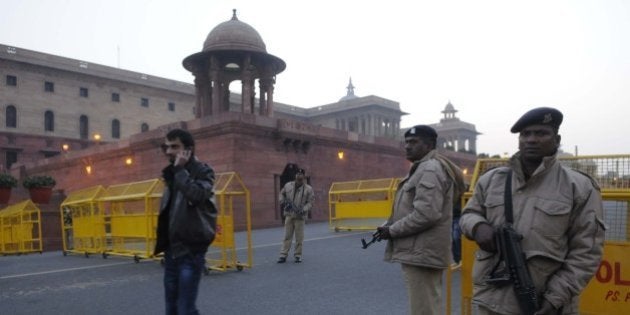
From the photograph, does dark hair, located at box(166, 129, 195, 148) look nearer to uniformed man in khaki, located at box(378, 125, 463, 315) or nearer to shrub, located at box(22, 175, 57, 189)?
uniformed man in khaki, located at box(378, 125, 463, 315)

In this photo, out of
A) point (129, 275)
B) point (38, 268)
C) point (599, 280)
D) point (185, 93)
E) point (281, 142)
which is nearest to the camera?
point (599, 280)

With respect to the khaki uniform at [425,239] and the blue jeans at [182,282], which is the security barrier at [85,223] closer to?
the blue jeans at [182,282]

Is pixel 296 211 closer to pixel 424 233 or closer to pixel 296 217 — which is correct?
pixel 296 217

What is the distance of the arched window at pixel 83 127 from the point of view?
2095 inches

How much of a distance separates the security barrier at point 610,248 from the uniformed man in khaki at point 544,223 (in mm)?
2006

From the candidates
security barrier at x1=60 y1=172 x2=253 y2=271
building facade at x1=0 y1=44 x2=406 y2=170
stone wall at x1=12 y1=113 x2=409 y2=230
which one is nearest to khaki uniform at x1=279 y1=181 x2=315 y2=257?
security barrier at x1=60 y1=172 x2=253 y2=271

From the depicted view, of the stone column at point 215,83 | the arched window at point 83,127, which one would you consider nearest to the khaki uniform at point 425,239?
the stone column at point 215,83

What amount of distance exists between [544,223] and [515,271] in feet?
0.96

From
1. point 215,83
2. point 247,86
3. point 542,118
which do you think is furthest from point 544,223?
point 215,83

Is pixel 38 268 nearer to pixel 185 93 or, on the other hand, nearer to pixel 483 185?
pixel 483 185

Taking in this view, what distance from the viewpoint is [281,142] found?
78.4ft

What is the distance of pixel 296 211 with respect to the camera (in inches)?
400

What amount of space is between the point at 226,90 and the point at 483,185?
28.2 meters

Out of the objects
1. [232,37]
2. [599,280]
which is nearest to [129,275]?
[599,280]
